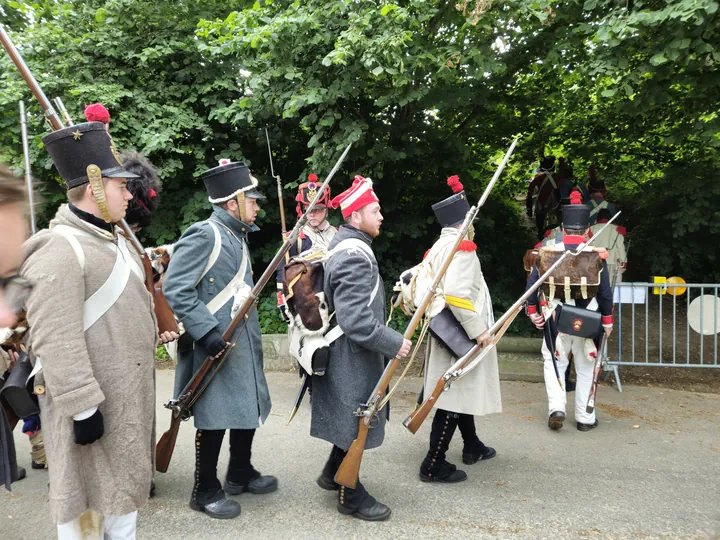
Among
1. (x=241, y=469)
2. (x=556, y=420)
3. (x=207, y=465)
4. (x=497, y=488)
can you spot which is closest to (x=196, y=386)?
(x=207, y=465)

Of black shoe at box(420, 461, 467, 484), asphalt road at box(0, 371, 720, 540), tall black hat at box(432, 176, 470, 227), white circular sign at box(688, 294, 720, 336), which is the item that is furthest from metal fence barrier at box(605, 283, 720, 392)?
tall black hat at box(432, 176, 470, 227)

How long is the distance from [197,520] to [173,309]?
1.33m

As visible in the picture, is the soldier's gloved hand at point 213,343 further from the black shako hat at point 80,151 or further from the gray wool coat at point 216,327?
the black shako hat at point 80,151

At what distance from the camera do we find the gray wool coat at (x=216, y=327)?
11.1 ft

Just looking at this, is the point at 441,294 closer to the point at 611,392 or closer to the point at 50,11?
the point at 611,392

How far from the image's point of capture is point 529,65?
24.1 feet

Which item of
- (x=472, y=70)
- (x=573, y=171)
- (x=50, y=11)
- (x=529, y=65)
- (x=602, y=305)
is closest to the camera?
(x=602, y=305)

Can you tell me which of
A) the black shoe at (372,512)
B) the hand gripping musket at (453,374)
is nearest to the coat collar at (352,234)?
the hand gripping musket at (453,374)

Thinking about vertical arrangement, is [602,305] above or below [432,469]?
above

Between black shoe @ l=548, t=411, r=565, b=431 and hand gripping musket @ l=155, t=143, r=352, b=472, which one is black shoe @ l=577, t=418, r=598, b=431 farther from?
hand gripping musket @ l=155, t=143, r=352, b=472

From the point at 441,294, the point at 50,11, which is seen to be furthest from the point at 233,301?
the point at 50,11

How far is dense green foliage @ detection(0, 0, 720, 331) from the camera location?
540 cm

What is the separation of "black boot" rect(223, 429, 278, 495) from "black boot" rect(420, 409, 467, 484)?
3.60 feet

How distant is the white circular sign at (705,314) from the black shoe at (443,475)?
394 centimetres
